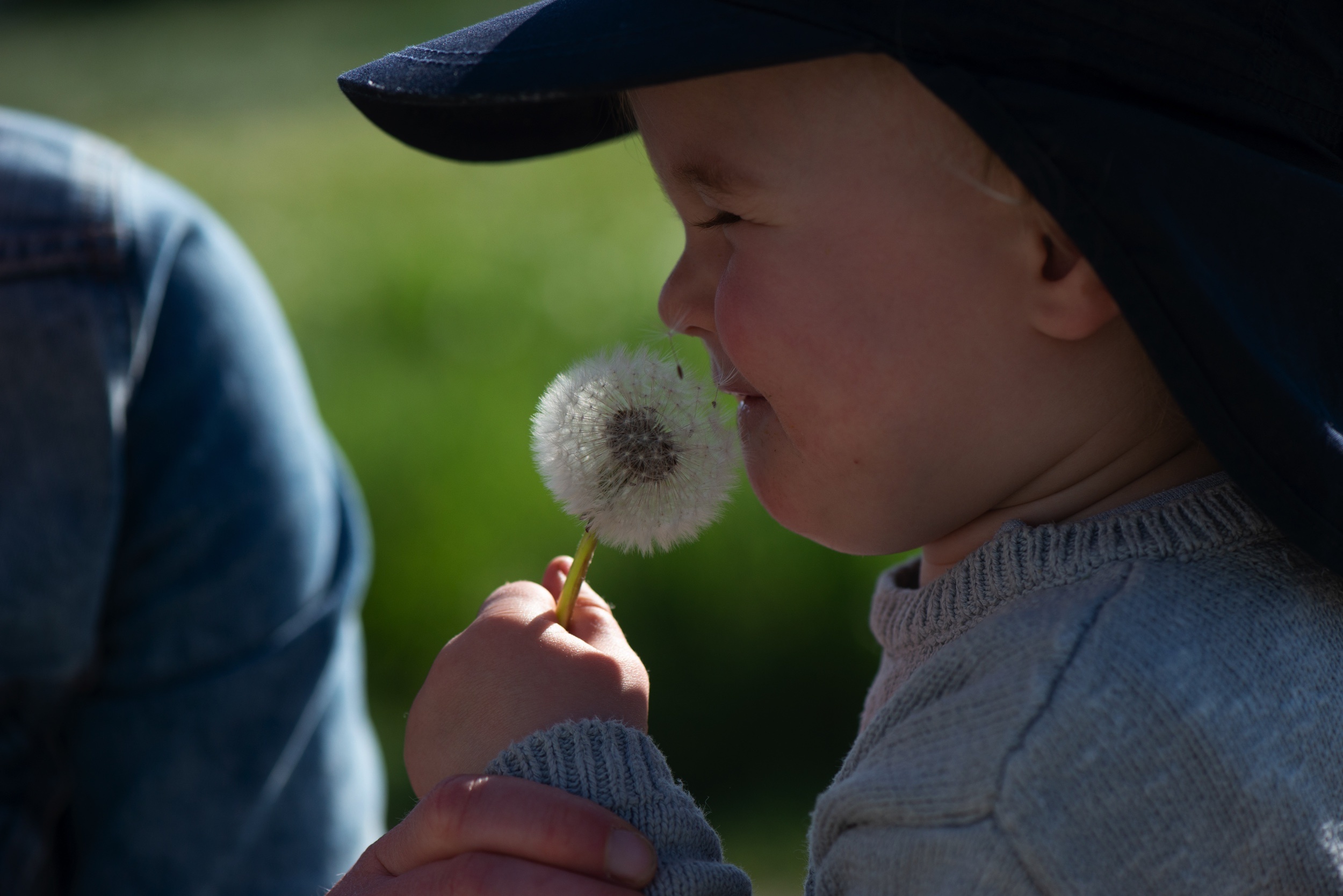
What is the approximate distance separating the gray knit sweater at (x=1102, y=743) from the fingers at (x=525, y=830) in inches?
1.3

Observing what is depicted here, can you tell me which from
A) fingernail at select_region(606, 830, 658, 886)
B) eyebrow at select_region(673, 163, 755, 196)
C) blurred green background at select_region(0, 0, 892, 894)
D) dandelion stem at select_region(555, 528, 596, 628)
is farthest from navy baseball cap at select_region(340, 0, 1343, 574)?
blurred green background at select_region(0, 0, 892, 894)

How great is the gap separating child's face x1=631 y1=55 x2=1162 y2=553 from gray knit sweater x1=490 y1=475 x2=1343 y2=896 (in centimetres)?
9

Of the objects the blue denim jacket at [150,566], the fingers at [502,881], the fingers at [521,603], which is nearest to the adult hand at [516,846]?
the fingers at [502,881]

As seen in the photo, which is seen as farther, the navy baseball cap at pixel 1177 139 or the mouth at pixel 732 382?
the mouth at pixel 732 382

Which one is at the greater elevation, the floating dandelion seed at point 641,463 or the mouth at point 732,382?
the mouth at point 732,382

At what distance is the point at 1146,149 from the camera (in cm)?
84

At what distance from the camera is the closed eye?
103 centimetres

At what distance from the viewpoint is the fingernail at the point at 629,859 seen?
0.90 m

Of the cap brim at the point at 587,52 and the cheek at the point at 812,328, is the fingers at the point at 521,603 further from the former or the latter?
the cap brim at the point at 587,52

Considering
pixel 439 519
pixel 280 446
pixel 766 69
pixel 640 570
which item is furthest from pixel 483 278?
pixel 766 69

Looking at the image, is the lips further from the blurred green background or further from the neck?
the blurred green background

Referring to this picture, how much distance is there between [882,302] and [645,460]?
0.96 ft

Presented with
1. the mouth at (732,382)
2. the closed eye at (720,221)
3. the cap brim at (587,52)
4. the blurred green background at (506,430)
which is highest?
the cap brim at (587,52)

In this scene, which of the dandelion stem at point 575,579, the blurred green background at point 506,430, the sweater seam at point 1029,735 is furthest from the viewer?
the blurred green background at point 506,430
